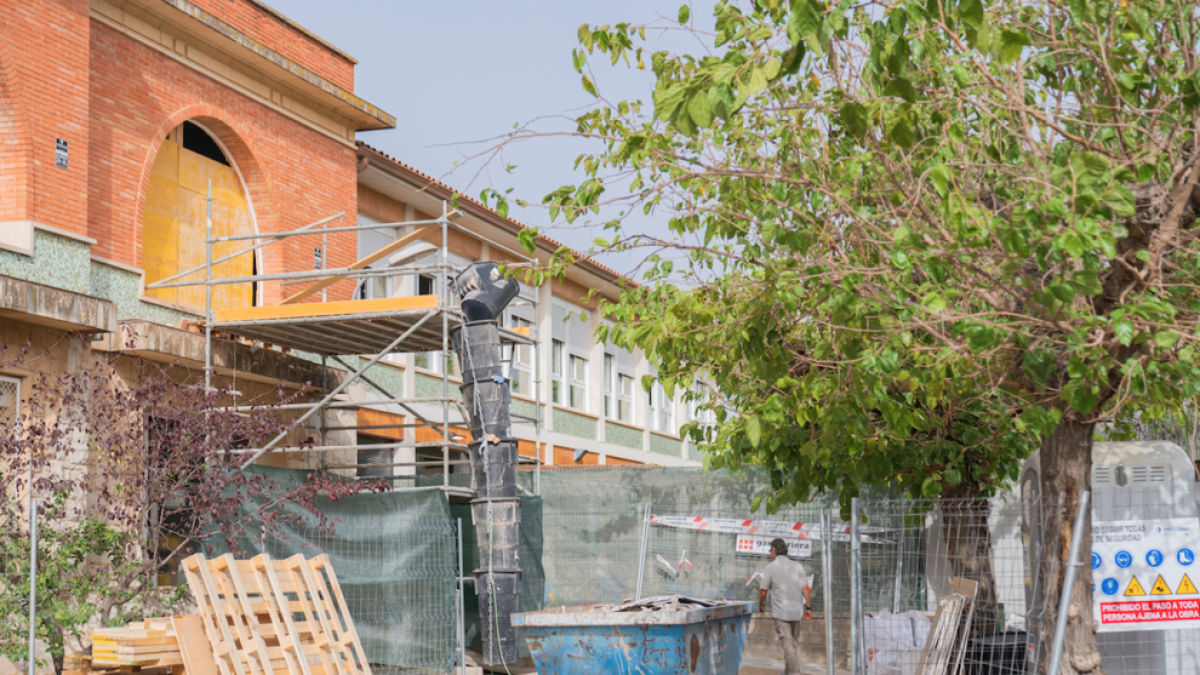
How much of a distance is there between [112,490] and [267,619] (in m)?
3.04

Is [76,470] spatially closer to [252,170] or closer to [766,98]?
[252,170]

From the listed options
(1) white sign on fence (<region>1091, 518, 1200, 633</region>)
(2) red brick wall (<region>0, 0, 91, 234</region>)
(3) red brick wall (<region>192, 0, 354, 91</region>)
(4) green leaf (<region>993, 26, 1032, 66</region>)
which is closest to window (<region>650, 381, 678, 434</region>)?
(3) red brick wall (<region>192, 0, 354, 91</region>)

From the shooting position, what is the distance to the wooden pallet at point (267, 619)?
10.8 metres

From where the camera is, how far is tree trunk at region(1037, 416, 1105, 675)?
8.04 meters

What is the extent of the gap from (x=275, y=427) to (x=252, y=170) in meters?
4.70

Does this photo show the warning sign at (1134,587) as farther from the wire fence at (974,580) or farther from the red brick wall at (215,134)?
the red brick wall at (215,134)

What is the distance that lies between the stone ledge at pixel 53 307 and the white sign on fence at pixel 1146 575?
391 inches

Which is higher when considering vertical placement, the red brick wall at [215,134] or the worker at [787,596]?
the red brick wall at [215,134]

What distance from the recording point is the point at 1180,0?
622cm

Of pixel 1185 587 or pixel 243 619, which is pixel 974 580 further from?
pixel 243 619

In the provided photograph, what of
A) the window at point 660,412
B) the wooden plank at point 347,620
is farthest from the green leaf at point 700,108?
the window at point 660,412

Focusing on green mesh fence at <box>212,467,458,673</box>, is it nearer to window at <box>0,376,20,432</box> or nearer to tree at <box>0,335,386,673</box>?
tree at <box>0,335,386,673</box>

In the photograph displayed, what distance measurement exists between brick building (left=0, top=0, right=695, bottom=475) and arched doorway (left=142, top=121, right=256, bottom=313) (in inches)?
0.9

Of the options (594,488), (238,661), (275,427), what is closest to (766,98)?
(238,661)
